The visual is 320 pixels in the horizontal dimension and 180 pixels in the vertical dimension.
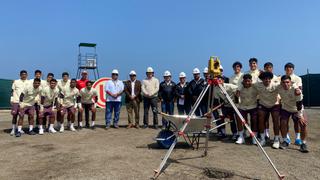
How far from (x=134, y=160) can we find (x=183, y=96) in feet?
17.8

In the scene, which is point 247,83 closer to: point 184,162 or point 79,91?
point 184,162

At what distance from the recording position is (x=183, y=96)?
1224cm

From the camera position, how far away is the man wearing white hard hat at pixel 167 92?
12617 mm

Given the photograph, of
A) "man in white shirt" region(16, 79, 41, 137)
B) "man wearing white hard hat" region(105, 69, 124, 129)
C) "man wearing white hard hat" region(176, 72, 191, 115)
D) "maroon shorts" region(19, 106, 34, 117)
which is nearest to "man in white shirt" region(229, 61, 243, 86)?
"man wearing white hard hat" region(176, 72, 191, 115)

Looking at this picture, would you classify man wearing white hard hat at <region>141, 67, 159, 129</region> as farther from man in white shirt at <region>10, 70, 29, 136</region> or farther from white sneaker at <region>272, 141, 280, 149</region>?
white sneaker at <region>272, 141, 280, 149</region>

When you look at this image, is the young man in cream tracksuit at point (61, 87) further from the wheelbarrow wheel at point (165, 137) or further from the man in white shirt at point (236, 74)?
the man in white shirt at point (236, 74)

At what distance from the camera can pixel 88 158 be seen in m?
7.40

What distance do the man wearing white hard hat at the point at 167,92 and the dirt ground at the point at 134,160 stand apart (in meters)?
2.84

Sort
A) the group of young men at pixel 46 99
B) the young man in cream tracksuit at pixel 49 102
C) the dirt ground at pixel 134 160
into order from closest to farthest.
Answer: the dirt ground at pixel 134 160 → the group of young men at pixel 46 99 → the young man in cream tracksuit at pixel 49 102

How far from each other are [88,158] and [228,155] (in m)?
3.24

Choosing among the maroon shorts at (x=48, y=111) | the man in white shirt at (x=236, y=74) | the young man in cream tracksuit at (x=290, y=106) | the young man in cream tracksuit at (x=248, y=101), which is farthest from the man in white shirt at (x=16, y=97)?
the young man in cream tracksuit at (x=290, y=106)

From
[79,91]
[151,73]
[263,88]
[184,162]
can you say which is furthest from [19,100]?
[263,88]

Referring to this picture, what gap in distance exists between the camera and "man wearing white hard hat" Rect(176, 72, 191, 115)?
1209 cm

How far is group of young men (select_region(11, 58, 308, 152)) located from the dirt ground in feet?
2.61
